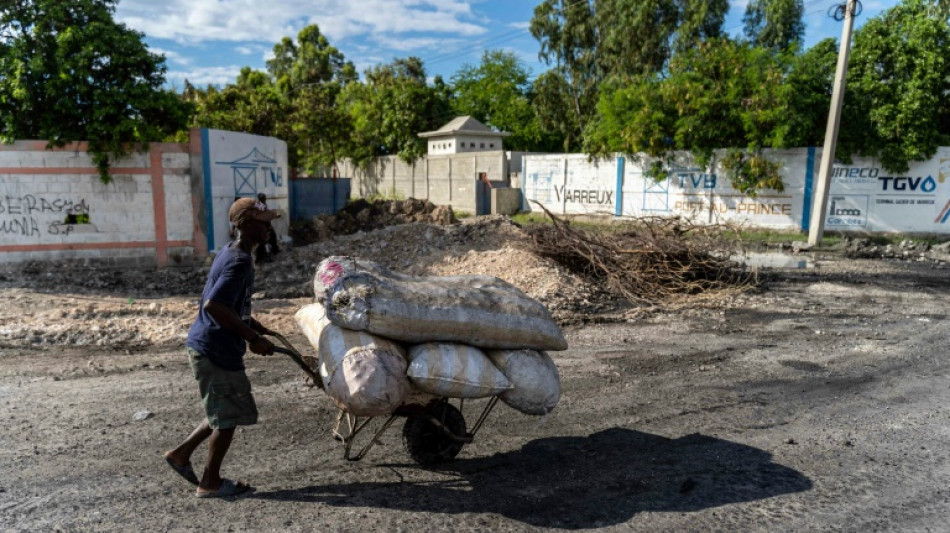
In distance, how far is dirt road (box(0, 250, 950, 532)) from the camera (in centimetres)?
365

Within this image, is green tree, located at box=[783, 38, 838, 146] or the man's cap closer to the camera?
the man's cap

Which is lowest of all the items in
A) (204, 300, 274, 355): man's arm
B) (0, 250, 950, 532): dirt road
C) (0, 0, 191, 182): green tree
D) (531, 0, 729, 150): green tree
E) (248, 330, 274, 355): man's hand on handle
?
(0, 250, 950, 532): dirt road

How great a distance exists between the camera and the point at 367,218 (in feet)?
61.7

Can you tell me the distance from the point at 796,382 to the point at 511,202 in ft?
73.4

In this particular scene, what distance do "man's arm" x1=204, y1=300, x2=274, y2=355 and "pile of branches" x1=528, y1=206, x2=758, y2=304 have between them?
7.22m

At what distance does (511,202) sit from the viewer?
28.2 m

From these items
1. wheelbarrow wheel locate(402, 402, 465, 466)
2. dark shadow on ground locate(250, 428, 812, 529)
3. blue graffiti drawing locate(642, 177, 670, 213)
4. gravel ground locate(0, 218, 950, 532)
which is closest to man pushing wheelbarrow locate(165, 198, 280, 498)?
gravel ground locate(0, 218, 950, 532)

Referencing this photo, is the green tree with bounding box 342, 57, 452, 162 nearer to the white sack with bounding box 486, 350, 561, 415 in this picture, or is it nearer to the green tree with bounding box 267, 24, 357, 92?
the green tree with bounding box 267, 24, 357, 92

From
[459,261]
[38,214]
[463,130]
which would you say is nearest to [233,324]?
[459,261]

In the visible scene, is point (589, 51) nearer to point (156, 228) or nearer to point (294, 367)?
point (156, 228)

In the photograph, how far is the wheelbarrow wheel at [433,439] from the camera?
4.25 m

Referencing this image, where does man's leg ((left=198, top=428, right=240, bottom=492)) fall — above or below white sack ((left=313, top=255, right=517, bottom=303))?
below

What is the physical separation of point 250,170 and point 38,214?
379cm

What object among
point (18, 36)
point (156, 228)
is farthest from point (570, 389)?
point (18, 36)
